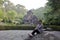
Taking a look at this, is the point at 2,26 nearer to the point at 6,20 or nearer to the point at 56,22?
the point at 6,20

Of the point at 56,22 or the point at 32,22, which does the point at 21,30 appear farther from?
the point at 56,22

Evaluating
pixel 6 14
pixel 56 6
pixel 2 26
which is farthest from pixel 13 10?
pixel 56 6

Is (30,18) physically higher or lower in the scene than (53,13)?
lower

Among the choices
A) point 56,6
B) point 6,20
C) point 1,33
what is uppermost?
point 56,6

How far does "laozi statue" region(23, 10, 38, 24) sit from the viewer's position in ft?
16.7

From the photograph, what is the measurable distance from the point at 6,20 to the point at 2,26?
0.75 feet

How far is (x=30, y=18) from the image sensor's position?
17.7 ft

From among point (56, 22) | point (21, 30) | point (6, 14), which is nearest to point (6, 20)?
point (6, 14)

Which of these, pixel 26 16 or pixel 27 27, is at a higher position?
pixel 26 16

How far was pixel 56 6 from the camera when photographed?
509cm

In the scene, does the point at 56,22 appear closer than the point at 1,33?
No

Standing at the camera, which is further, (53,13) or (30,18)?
(30,18)

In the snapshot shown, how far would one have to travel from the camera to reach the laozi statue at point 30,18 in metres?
5.08

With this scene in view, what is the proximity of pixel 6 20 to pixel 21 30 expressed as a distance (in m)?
0.54
